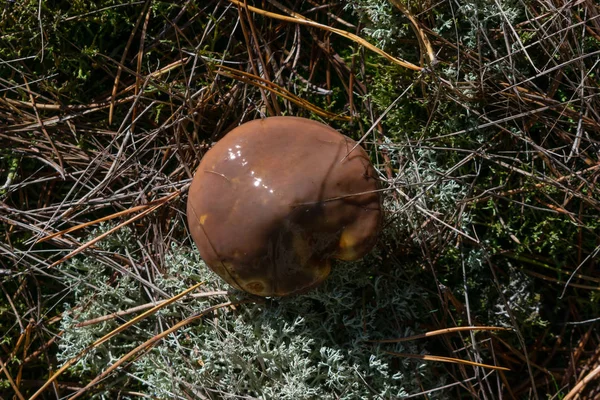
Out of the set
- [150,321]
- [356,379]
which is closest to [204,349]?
[150,321]

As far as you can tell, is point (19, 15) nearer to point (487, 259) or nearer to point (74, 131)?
point (74, 131)

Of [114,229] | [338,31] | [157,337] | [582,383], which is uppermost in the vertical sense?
[338,31]

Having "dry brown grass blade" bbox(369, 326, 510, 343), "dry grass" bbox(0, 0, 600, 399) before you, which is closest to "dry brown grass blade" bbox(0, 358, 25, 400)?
"dry grass" bbox(0, 0, 600, 399)

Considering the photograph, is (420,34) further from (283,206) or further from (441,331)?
(441,331)

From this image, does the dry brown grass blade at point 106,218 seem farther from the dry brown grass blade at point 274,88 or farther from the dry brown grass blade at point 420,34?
the dry brown grass blade at point 420,34

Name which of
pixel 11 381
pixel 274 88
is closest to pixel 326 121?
pixel 274 88

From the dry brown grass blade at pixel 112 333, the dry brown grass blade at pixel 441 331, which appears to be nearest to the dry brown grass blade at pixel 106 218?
the dry brown grass blade at pixel 112 333
